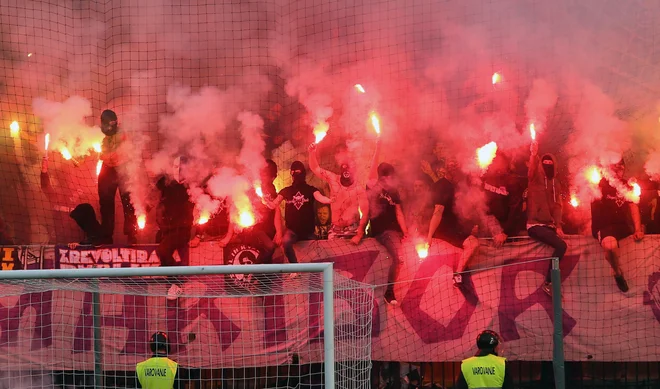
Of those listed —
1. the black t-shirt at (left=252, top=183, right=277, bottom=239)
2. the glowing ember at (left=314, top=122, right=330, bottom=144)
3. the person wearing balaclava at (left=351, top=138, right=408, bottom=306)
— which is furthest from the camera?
the glowing ember at (left=314, top=122, right=330, bottom=144)

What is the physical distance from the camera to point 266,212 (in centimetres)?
887

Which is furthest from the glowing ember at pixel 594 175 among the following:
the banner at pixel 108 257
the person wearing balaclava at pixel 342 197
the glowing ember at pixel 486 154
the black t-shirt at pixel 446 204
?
the banner at pixel 108 257

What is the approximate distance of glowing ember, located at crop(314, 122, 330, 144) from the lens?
949 cm

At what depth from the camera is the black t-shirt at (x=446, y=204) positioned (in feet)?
27.5

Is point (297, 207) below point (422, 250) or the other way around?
the other way around

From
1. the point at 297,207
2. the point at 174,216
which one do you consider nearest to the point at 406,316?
the point at 297,207

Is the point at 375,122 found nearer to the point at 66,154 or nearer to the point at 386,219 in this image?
the point at 386,219

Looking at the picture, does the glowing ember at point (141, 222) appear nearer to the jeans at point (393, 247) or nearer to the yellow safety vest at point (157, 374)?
the jeans at point (393, 247)

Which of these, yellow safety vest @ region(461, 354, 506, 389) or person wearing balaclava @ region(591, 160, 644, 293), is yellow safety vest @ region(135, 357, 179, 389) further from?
person wearing balaclava @ region(591, 160, 644, 293)

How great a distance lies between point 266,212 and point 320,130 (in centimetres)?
133

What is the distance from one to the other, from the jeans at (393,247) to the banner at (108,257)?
7.92 ft

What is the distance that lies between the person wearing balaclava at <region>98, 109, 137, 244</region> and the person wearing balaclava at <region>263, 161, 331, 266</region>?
1.75 m

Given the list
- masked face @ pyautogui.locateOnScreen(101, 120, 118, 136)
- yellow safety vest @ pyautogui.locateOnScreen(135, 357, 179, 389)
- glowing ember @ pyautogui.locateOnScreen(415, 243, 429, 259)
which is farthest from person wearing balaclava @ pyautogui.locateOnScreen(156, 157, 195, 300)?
yellow safety vest @ pyautogui.locateOnScreen(135, 357, 179, 389)

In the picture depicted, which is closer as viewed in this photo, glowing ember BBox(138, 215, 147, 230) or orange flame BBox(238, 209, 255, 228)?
orange flame BBox(238, 209, 255, 228)
